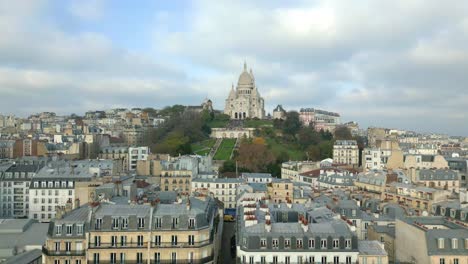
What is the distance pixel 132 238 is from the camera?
104 ft

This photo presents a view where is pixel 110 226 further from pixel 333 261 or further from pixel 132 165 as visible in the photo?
pixel 132 165

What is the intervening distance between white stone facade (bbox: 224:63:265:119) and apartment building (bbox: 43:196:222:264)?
505 feet

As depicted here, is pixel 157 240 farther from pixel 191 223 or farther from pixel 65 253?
pixel 65 253

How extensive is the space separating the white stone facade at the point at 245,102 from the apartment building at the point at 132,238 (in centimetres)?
15380

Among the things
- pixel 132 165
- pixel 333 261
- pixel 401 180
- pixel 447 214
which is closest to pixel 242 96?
pixel 132 165

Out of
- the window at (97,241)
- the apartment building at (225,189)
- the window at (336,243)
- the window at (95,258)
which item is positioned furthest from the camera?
the apartment building at (225,189)

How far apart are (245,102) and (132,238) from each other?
157806 mm

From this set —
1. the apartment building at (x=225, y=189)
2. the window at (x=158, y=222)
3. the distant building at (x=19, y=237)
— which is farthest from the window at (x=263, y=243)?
the apartment building at (x=225, y=189)

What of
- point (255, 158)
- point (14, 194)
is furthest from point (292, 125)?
point (14, 194)

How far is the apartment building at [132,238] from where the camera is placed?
103 ft

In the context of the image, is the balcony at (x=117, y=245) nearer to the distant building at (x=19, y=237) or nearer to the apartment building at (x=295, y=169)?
the distant building at (x=19, y=237)

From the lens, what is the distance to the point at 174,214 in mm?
32781

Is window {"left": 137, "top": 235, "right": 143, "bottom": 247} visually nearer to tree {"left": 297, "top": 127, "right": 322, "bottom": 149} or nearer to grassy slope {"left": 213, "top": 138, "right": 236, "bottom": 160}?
grassy slope {"left": 213, "top": 138, "right": 236, "bottom": 160}

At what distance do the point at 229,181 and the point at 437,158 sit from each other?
112ft
